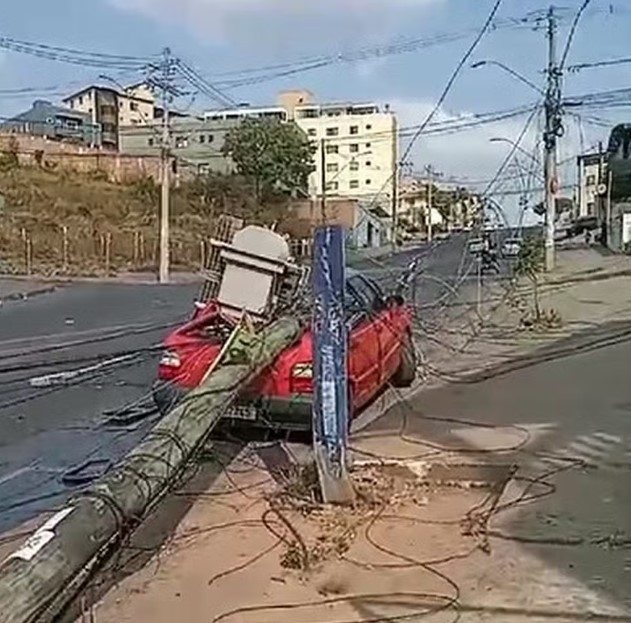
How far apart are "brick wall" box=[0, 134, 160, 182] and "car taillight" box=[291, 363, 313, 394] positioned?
212 ft

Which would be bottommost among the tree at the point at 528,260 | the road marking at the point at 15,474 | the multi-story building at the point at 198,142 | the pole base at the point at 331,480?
the road marking at the point at 15,474

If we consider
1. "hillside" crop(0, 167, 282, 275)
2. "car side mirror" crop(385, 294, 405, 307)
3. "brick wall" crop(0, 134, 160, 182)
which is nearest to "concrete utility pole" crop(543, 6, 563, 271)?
"hillside" crop(0, 167, 282, 275)

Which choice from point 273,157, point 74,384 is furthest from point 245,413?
point 273,157

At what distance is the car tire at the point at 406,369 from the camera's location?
44.1ft

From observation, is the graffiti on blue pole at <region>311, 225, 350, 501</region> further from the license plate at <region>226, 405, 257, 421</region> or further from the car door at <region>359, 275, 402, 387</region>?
the car door at <region>359, 275, 402, 387</region>

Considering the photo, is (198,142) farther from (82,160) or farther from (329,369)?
(329,369)

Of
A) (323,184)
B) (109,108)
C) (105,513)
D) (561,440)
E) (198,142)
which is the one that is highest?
(109,108)

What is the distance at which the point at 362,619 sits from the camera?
5770mm

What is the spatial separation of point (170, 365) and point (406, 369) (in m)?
3.80

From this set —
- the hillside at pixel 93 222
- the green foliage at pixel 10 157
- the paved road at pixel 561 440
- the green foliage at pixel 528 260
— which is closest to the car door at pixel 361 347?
the paved road at pixel 561 440

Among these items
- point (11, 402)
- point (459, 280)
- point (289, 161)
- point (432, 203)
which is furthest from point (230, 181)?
point (11, 402)

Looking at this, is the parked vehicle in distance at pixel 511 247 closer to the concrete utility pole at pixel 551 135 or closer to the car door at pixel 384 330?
the concrete utility pole at pixel 551 135

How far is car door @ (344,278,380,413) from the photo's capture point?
11.0 m

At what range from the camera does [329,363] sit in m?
7.94
